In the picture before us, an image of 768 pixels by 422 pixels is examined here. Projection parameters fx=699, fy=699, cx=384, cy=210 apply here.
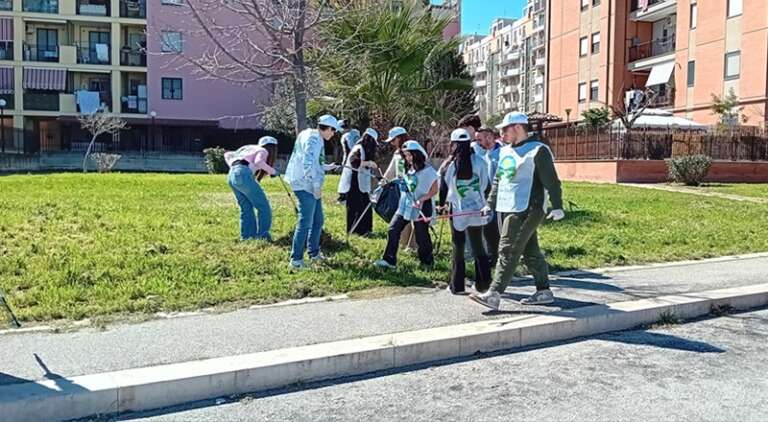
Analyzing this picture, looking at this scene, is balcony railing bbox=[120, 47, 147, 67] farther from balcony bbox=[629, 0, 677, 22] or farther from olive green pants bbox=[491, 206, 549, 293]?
olive green pants bbox=[491, 206, 549, 293]

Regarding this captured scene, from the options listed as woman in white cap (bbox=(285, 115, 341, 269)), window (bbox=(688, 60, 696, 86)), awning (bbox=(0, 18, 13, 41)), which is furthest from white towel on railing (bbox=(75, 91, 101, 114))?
woman in white cap (bbox=(285, 115, 341, 269))

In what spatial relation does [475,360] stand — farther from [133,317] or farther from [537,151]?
[133,317]

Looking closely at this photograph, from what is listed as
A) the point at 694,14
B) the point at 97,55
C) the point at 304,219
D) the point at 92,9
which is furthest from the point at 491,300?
the point at 92,9

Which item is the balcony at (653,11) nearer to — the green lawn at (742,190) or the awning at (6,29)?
the green lawn at (742,190)

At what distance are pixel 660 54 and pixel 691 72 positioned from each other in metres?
4.04

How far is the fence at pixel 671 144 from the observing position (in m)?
26.7

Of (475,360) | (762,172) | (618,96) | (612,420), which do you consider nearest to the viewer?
(612,420)

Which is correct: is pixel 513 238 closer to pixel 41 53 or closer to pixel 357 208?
pixel 357 208

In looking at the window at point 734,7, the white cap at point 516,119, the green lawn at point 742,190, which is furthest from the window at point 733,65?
the white cap at point 516,119

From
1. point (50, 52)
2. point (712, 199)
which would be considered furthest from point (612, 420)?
point (50, 52)

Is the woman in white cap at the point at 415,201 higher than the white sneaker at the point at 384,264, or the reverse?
the woman in white cap at the point at 415,201

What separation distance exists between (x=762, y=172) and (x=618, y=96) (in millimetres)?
15509

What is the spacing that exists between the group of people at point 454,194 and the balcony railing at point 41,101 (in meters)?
39.0

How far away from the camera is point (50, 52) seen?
1718 inches
